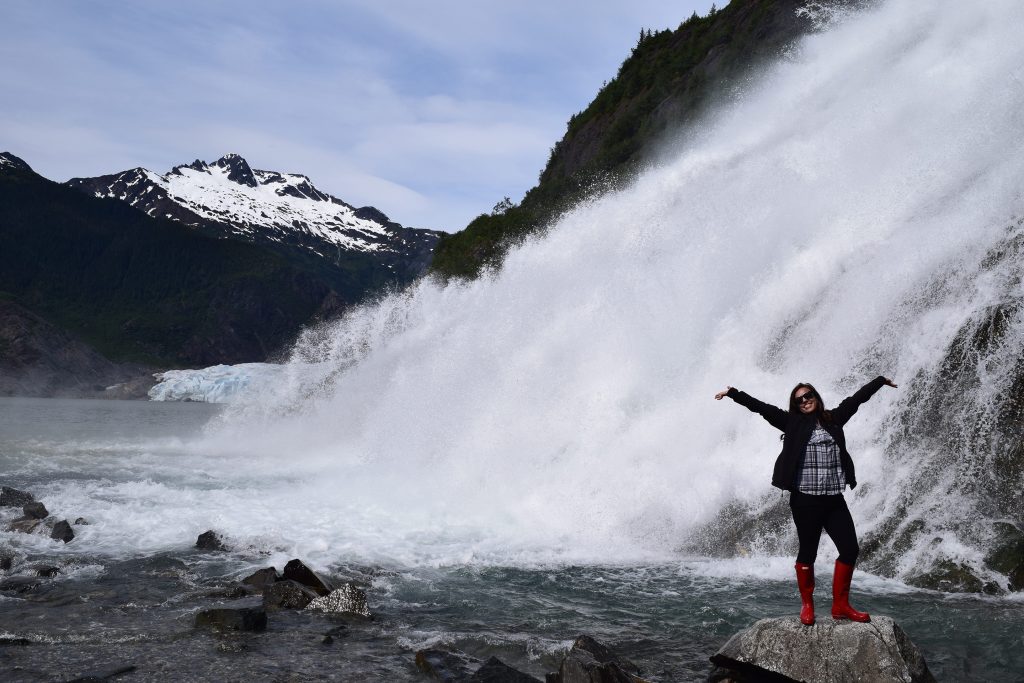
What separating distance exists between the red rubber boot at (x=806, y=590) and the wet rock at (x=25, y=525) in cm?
1416

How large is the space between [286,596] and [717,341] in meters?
10.8

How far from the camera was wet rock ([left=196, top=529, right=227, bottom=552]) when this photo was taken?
14005 millimetres

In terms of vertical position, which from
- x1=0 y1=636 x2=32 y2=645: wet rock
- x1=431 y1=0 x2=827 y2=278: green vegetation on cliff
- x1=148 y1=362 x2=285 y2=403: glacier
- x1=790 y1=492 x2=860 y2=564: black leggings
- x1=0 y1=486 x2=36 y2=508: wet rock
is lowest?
x1=148 y1=362 x2=285 y2=403: glacier

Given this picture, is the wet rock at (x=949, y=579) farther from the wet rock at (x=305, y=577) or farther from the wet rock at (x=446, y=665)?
the wet rock at (x=305, y=577)

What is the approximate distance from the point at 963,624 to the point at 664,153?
3439 cm

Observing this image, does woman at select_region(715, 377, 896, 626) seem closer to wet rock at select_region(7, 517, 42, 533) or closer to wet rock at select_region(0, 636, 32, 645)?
wet rock at select_region(0, 636, 32, 645)

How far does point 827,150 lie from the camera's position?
21516 millimetres

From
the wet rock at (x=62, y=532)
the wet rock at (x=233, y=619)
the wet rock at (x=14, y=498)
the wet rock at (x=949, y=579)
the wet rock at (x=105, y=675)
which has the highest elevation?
the wet rock at (x=949, y=579)

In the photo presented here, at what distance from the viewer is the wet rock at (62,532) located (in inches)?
567

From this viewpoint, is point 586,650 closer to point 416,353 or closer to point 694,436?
Answer: point 694,436

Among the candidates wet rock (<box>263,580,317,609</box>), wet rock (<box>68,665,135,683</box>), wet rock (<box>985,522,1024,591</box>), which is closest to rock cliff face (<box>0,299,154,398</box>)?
wet rock (<box>263,580,317,609</box>)

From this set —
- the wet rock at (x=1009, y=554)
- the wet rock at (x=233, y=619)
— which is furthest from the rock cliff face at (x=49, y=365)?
the wet rock at (x=1009, y=554)

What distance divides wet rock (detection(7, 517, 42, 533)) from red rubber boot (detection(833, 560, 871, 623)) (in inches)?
569

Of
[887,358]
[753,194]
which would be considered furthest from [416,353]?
[887,358]
